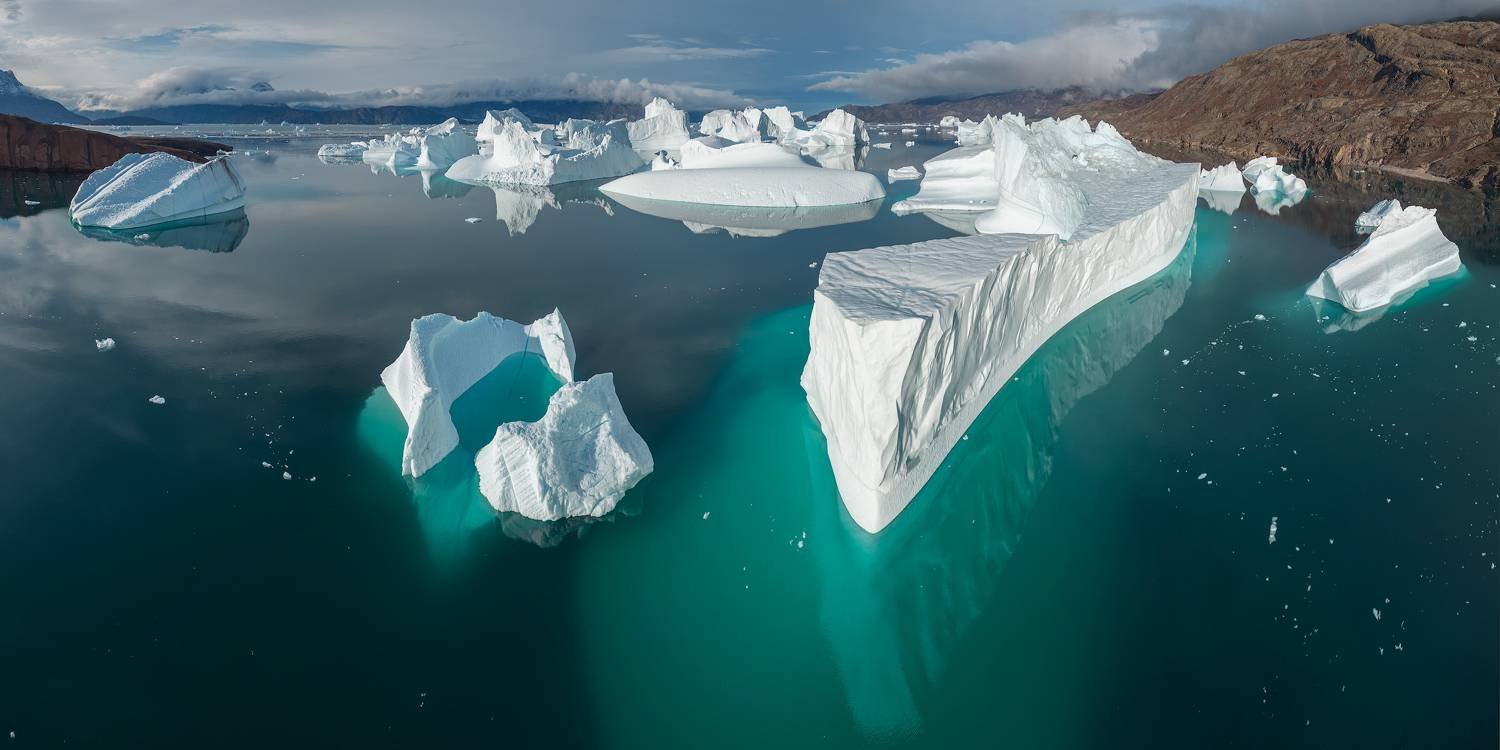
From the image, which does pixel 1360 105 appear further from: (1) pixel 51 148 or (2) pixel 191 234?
(1) pixel 51 148

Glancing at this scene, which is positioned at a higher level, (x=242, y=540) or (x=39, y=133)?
(x=39, y=133)

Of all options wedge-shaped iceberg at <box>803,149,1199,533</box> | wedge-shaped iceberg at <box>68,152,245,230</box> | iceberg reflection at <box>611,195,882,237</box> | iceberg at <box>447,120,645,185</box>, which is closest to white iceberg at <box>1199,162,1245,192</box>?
iceberg reflection at <box>611,195,882,237</box>

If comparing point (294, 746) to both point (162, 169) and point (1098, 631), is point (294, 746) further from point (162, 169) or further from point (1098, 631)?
point (162, 169)

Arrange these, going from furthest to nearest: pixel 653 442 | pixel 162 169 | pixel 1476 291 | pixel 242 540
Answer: pixel 162 169
pixel 1476 291
pixel 653 442
pixel 242 540

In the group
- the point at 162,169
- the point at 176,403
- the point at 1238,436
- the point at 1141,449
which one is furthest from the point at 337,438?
the point at 162,169

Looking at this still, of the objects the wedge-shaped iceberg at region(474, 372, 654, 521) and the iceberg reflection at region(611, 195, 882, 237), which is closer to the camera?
the wedge-shaped iceberg at region(474, 372, 654, 521)

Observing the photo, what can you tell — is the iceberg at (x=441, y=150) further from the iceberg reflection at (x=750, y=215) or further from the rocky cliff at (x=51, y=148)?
the iceberg reflection at (x=750, y=215)

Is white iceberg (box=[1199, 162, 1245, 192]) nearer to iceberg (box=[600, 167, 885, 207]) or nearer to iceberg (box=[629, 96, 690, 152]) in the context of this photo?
iceberg (box=[600, 167, 885, 207])

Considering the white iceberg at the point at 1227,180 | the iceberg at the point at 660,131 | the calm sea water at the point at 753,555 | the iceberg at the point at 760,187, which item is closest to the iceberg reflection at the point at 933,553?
the calm sea water at the point at 753,555
